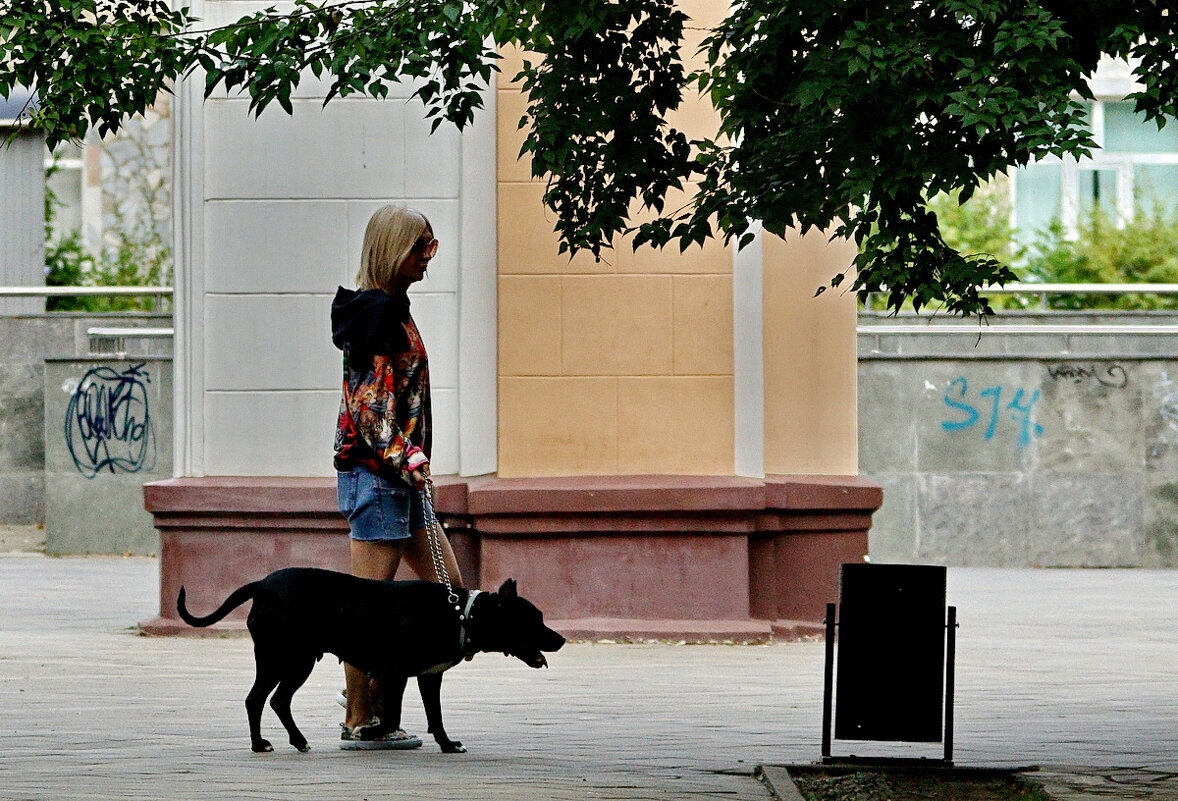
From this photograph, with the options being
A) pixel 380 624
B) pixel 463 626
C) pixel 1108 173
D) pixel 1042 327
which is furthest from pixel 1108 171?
pixel 380 624

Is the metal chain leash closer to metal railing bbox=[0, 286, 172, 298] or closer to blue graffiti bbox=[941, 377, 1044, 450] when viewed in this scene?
blue graffiti bbox=[941, 377, 1044, 450]

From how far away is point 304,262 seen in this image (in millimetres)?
10250

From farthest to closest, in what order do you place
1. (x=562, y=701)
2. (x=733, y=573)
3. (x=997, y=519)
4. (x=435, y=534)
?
(x=997, y=519), (x=733, y=573), (x=562, y=701), (x=435, y=534)

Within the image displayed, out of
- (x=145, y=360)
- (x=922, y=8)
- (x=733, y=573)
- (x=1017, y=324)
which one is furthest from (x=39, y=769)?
(x=1017, y=324)

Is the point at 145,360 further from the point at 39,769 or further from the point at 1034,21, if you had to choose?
the point at 1034,21

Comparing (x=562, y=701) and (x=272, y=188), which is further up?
(x=272, y=188)

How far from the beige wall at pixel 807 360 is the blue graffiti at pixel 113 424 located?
27.3ft

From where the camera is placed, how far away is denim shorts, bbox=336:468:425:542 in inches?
252

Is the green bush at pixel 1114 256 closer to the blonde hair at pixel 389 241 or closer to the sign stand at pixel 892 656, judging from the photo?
the sign stand at pixel 892 656

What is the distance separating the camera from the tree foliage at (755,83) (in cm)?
524

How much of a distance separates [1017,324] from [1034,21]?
42.3ft

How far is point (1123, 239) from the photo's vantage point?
20.2 meters

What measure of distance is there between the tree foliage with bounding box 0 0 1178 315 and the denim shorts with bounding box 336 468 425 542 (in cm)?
127

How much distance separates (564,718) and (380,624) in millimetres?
1582
